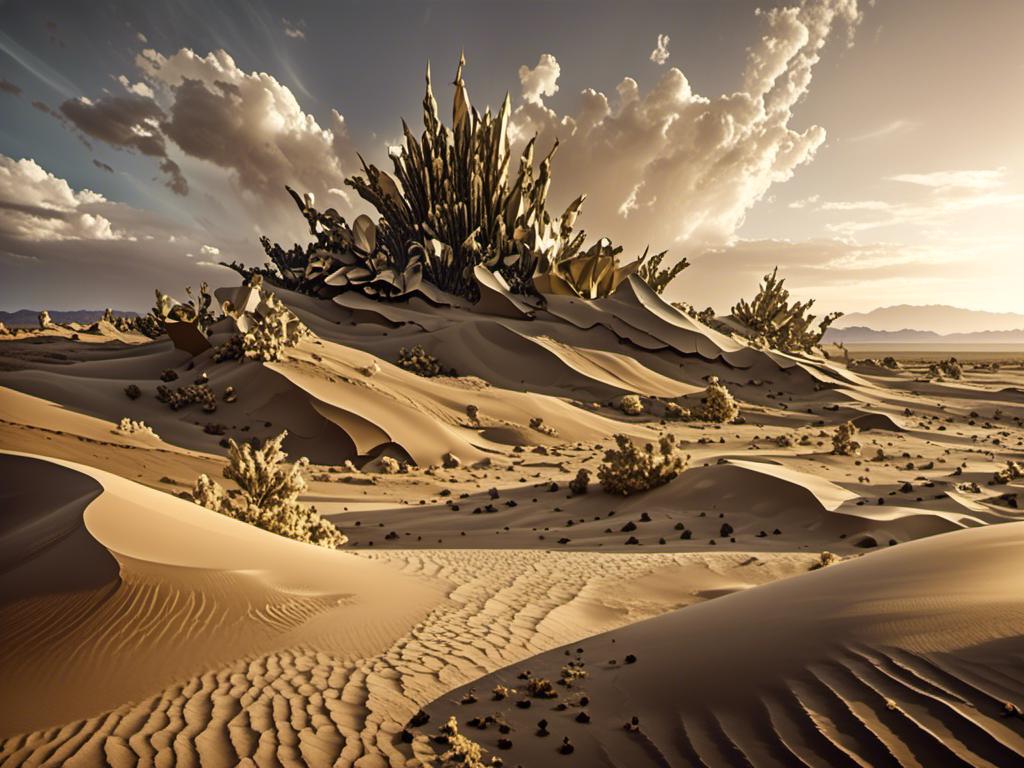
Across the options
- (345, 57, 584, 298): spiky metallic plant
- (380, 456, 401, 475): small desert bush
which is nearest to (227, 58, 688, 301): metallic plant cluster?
(345, 57, 584, 298): spiky metallic plant

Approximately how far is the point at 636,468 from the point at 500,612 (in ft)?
16.7

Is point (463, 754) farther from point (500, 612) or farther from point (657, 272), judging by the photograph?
point (657, 272)

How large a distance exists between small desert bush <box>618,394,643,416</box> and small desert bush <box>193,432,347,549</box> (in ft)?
38.8

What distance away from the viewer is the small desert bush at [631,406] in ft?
56.3

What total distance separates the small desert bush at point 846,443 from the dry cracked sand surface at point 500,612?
22.6 inches

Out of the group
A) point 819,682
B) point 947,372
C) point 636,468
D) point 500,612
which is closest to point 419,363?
point 636,468

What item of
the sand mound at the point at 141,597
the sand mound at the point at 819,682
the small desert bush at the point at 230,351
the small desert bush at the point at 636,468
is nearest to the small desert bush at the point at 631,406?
the small desert bush at the point at 636,468

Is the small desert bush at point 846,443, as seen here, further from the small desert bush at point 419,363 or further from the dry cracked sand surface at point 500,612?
the small desert bush at point 419,363

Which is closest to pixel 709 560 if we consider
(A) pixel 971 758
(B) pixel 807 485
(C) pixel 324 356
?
(B) pixel 807 485

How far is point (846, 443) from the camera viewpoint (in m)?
11.9

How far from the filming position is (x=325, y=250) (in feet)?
96.8

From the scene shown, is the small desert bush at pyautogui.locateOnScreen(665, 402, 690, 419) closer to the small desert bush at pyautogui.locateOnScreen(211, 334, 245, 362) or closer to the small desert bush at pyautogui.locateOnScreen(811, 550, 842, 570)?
the small desert bush at pyautogui.locateOnScreen(811, 550, 842, 570)

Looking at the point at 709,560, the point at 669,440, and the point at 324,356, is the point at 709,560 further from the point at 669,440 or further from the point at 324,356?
the point at 324,356

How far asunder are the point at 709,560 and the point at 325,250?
2767 cm
